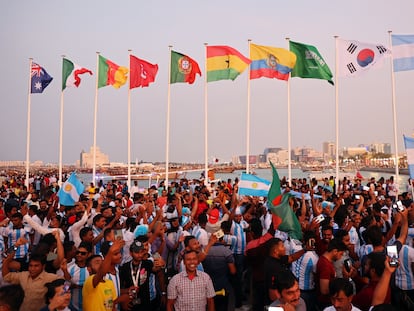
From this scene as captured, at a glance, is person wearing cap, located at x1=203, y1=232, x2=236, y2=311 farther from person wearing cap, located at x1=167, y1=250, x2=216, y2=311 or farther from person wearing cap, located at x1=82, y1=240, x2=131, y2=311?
person wearing cap, located at x1=82, y1=240, x2=131, y2=311

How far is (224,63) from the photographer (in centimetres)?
1580

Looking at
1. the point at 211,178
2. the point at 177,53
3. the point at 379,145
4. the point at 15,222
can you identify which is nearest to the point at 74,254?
the point at 15,222

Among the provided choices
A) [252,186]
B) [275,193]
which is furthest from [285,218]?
[252,186]

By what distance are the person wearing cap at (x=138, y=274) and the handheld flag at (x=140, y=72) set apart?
14.1 meters

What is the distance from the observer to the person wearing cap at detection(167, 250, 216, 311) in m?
3.86

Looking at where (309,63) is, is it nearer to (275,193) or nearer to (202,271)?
(275,193)

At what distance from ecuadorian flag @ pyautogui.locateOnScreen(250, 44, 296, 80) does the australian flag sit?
984 centimetres

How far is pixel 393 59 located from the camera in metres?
14.3

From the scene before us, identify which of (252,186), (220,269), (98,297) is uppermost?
(252,186)

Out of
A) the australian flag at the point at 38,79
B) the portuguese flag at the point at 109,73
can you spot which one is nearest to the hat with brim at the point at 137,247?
the portuguese flag at the point at 109,73

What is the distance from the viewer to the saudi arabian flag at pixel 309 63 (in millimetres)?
15039

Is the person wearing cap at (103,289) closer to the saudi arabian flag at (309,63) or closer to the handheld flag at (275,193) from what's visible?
the handheld flag at (275,193)

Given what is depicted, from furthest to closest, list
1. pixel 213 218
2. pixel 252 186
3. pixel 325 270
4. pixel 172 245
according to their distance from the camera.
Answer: pixel 252 186 → pixel 213 218 → pixel 172 245 → pixel 325 270

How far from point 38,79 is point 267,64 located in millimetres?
10710
